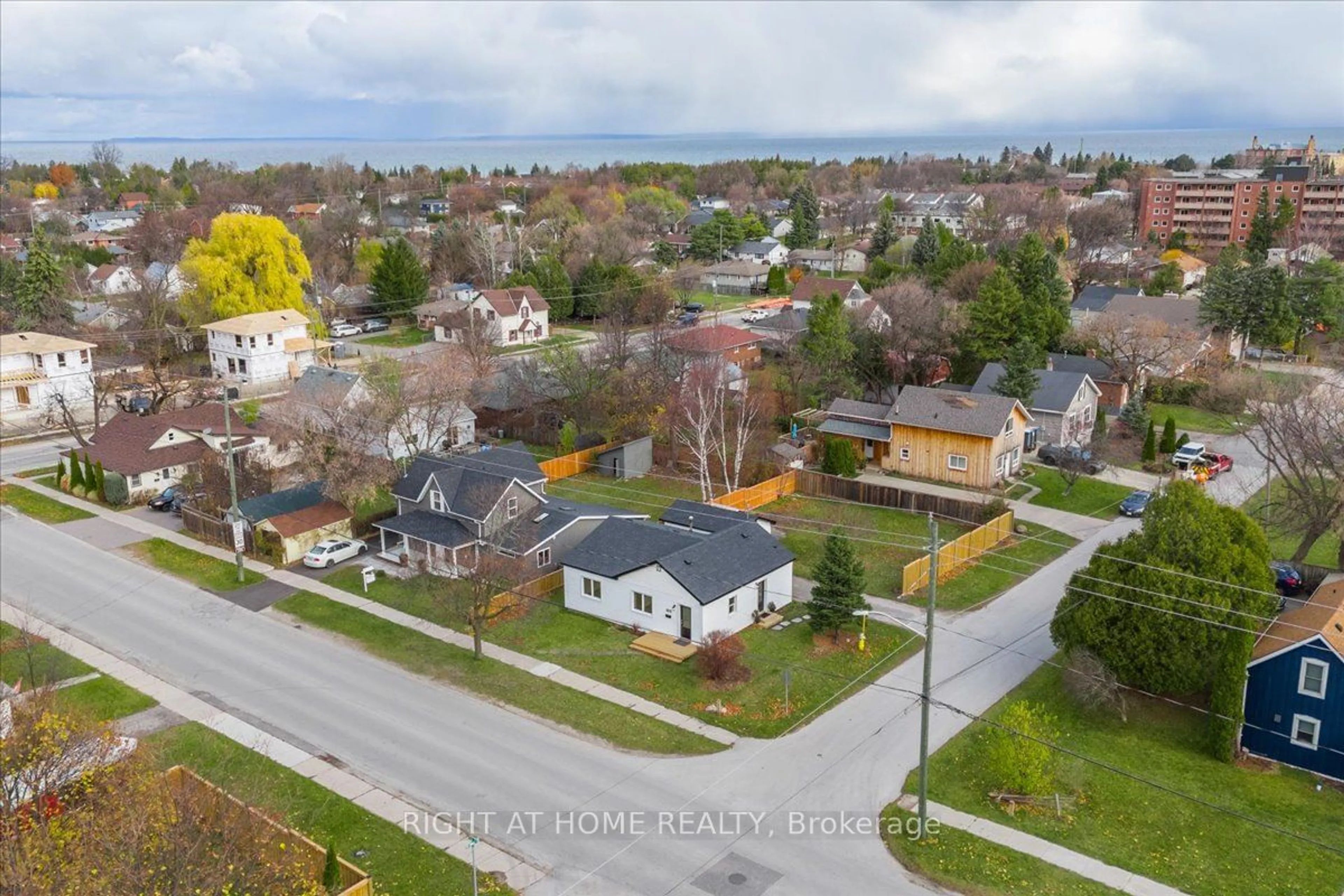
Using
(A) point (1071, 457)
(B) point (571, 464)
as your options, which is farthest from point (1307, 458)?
(B) point (571, 464)

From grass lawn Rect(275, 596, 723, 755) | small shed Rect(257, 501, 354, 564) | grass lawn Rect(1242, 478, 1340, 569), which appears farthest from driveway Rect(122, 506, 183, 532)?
grass lawn Rect(1242, 478, 1340, 569)

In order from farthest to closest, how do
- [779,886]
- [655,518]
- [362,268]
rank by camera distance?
1. [362,268]
2. [655,518]
3. [779,886]

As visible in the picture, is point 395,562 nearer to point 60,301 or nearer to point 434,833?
point 434,833

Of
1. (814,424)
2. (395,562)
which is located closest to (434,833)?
(395,562)

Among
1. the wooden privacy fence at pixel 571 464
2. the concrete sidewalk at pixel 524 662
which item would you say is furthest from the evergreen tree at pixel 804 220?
the concrete sidewalk at pixel 524 662

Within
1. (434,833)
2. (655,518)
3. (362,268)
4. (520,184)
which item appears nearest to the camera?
(434,833)

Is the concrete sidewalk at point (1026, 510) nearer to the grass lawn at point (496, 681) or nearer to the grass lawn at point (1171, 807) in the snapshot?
the grass lawn at point (1171, 807)

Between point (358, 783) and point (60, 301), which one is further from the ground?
point (60, 301)

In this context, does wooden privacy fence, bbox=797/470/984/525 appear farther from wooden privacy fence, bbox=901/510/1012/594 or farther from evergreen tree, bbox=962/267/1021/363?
evergreen tree, bbox=962/267/1021/363
